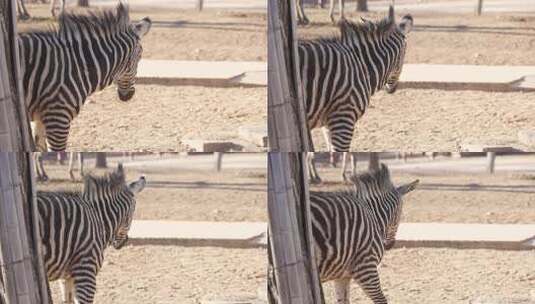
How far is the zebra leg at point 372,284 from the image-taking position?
3.33m

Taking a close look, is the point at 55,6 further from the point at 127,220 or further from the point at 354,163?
the point at 354,163

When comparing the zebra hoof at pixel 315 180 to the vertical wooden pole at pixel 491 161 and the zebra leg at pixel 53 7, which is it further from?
the zebra leg at pixel 53 7

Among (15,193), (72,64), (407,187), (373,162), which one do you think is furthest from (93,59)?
(407,187)

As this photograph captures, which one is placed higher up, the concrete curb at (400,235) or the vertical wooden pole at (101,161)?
the vertical wooden pole at (101,161)

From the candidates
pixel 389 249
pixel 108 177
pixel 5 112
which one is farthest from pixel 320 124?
pixel 5 112

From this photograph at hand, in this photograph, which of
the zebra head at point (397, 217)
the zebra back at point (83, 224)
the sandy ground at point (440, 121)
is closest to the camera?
the sandy ground at point (440, 121)

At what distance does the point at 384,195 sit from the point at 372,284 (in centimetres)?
25

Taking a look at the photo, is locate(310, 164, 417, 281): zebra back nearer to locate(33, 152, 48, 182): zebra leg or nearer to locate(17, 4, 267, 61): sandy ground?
locate(17, 4, 267, 61): sandy ground

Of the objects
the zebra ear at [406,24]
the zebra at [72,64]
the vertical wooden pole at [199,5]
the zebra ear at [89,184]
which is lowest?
the zebra ear at [89,184]

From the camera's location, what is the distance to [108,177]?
11.1ft

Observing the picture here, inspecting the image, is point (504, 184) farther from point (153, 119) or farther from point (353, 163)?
point (153, 119)

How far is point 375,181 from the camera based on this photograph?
3305mm

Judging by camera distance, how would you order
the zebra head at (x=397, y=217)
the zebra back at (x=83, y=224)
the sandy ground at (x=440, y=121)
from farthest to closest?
1. the zebra back at (x=83, y=224)
2. the zebra head at (x=397, y=217)
3. the sandy ground at (x=440, y=121)

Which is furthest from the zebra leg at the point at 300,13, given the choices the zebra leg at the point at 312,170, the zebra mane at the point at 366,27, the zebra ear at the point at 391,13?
the zebra leg at the point at 312,170
